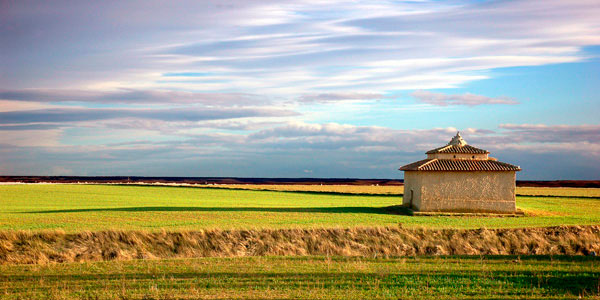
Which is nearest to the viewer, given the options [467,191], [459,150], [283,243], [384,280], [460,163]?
[384,280]

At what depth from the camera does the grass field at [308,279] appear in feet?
45.0

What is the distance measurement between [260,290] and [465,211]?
27851mm

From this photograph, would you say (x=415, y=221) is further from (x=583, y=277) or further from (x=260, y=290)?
(x=260, y=290)

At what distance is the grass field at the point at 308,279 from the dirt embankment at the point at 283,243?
14.0 ft

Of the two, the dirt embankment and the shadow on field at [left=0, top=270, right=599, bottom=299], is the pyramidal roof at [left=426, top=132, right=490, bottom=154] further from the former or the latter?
the shadow on field at [left=0, top=270, right=599, bottom=299]

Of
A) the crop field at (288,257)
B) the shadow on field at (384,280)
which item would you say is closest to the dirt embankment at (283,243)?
the crop field at (288,257)

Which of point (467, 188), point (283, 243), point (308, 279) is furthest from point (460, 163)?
point (308, 279)

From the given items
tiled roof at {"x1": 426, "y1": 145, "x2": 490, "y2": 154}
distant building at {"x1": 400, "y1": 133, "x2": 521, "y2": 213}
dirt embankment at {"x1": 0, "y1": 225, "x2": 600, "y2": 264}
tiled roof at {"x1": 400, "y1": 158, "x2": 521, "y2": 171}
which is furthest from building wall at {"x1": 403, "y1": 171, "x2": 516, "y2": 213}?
dirt embankment at {"x1": 0, "y1": 225, "x2": 600, "y2": 264}

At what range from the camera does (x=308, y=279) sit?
15.5 metres

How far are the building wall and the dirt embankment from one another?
34.7 ft

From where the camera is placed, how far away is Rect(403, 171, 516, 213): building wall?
127ft

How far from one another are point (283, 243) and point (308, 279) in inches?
364

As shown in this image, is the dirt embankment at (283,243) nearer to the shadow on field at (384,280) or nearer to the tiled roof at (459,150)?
the shadow on field at (384,280)

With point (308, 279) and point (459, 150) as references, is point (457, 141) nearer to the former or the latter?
point (459, 150)
